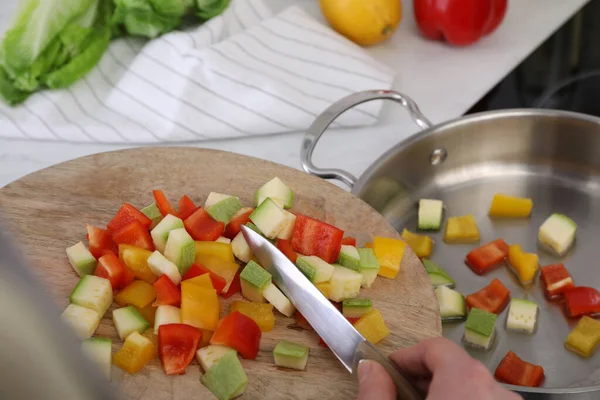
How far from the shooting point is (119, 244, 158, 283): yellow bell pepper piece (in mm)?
1059

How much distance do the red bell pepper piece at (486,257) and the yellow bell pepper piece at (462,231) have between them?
0.04m

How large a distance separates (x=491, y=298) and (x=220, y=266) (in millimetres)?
507

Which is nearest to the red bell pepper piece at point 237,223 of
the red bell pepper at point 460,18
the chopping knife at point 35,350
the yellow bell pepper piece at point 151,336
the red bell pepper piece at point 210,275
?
the red bell pepper piece at point 210,275

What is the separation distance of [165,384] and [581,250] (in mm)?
850

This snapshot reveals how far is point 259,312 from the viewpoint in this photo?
1028mm

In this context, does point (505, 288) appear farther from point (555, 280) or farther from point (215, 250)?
point (215, 250)

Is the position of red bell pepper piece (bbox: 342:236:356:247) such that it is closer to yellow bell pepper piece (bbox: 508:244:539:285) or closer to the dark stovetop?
yellow bell pepper piece (bbox: 508:244:539:285)

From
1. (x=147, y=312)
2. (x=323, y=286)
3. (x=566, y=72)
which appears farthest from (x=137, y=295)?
(x=566, y=72)

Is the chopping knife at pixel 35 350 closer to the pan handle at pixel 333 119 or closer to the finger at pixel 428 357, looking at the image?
the finger at pixel 428 357

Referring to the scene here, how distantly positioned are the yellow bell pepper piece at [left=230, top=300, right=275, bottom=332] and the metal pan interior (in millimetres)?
345

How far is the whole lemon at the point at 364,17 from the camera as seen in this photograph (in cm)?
173

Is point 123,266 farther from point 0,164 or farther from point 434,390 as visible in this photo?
point 0,164

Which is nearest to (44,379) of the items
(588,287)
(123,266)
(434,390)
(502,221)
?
(434,390)

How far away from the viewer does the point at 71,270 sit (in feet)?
3.59
